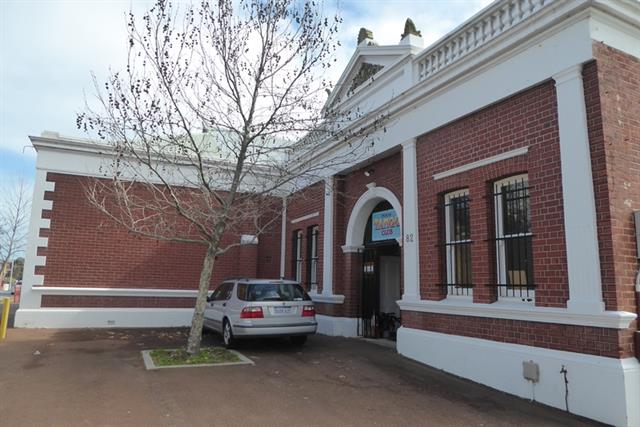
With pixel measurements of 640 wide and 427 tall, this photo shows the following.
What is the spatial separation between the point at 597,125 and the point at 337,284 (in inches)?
319

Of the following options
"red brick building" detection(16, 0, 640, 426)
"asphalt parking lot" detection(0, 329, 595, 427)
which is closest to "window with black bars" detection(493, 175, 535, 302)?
"red brick building" detection(16, 0, 640, 426)

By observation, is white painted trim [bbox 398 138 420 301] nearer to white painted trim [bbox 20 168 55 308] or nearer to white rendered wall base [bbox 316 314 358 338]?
white rendered wall base [bbox 316 314 358 338]

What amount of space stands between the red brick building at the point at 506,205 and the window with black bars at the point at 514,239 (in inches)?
0.9

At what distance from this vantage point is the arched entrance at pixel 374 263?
12164mm

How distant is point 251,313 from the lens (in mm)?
9883

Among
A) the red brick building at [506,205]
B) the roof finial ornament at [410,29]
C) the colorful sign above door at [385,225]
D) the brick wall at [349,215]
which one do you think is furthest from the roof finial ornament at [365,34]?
the colorful sign above door at [385,225]

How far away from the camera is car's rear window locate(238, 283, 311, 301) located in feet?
33.3

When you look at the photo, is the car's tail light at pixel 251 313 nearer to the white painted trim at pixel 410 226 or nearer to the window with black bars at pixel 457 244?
the white painted trim at pixel 410 226

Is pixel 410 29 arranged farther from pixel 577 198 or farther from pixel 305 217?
pixel 305 217

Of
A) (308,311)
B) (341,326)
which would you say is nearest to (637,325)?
(308,311)

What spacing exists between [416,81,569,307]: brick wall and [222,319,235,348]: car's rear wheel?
168 inches

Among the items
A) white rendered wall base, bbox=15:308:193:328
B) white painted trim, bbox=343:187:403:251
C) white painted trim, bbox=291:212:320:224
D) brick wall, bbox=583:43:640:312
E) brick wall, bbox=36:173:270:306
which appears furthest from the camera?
white painted trim, bbox=291:212:320:224

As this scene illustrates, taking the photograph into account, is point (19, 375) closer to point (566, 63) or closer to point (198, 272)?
point (198, 272)

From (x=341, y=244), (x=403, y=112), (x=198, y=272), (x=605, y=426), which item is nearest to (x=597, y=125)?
(x=605, y=426)
